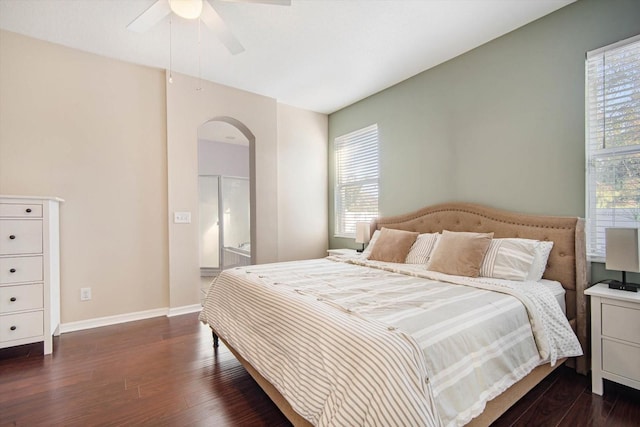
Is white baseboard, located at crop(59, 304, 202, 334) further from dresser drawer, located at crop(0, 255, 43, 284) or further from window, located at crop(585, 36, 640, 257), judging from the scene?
window, located at crop(585, 36, 640, 257)

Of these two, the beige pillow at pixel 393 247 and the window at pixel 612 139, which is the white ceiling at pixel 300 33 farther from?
the beige pillow at pixel 393 247

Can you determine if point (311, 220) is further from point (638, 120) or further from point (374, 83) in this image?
point (638, 120)

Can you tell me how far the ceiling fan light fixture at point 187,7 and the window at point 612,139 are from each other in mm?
2821

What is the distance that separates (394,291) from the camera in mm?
1787

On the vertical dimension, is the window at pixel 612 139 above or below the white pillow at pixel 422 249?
above

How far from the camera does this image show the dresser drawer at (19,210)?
2.20 metres

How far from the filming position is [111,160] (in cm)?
305

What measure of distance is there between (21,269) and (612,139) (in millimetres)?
4441

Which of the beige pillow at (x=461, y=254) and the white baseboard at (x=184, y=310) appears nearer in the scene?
the beige pillow at (x=461, y=254)

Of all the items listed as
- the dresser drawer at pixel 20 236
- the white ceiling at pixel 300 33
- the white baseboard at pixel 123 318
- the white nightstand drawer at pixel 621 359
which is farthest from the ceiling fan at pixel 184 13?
the white nightstand drawer at pixel 621 359

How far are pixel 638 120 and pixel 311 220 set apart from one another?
3.52 meters

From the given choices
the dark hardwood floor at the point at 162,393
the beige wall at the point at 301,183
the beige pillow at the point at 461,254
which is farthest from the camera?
the beige wall at the point at 301,183

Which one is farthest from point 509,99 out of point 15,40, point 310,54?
point 15,40

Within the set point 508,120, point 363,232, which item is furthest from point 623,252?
point 363,232
